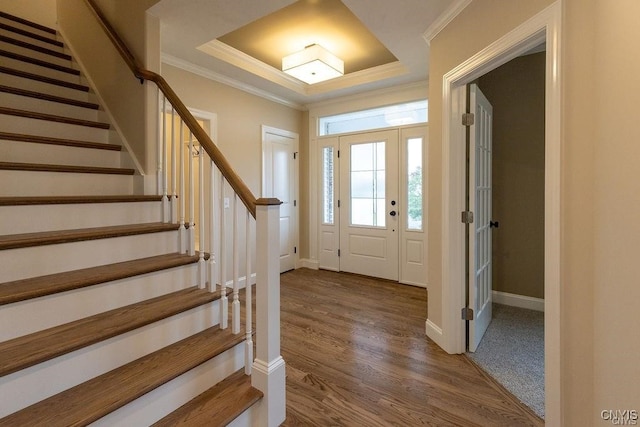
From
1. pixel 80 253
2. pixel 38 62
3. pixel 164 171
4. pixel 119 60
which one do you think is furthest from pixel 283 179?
pixel 80 253

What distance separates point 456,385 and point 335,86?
364 cm

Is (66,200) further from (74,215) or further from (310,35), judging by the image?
(310,35)

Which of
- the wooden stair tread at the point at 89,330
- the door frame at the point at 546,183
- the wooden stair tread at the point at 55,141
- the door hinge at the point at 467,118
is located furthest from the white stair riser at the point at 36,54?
the door hinge at the point at 467,118

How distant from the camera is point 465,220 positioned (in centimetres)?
232

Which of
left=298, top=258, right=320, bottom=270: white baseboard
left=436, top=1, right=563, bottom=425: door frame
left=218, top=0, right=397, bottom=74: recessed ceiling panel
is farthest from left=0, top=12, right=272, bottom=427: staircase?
left=298, top=258, right=320, bottom=270: white baseboard

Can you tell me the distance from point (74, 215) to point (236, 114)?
2.42 meters

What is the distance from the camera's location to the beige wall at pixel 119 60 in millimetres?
2410

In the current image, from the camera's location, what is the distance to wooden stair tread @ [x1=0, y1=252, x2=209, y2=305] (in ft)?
4.30

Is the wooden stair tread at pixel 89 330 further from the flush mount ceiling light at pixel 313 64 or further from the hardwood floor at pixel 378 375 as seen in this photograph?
the flush mount ceiling light at pixel 313 64

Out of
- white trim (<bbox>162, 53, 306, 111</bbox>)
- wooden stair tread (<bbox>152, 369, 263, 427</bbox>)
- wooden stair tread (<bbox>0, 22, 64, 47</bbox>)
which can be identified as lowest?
wooden stair tread (<bbox>152, 369, 263, 427</bbox>)

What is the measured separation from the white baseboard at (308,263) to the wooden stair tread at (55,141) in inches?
122

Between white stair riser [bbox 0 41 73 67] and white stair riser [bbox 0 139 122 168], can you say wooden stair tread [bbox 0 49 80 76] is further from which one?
white stair riser [bbox 0 139 122 168]

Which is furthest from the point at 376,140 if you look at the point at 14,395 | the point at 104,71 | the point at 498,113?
the point at 14,395

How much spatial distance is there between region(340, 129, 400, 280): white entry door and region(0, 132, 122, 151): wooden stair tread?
2913mm
